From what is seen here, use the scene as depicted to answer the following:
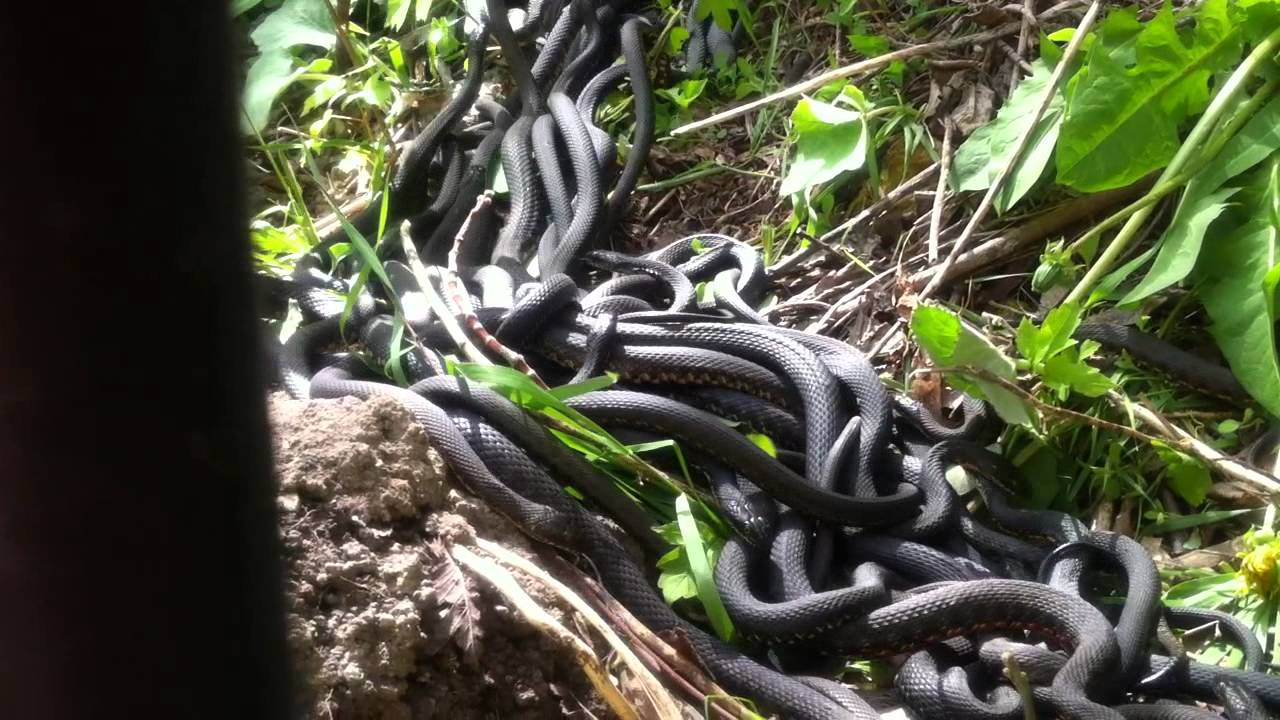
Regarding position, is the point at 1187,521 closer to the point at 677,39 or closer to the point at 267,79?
the point at 677,39

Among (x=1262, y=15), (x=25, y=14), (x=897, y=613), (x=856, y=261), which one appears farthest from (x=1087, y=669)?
(x=25, y=14)

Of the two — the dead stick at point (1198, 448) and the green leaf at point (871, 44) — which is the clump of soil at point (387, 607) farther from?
the green leaf at point (871, 44)

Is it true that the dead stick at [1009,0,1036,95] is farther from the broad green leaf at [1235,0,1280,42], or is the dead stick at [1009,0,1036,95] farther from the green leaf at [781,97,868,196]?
the broad green leaf at [1235,0,1280,42]

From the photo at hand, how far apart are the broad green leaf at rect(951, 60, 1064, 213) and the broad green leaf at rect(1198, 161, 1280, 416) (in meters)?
0.65

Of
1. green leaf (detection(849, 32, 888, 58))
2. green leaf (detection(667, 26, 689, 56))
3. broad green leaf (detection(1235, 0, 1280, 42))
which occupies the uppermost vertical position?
broad green leaf (detection(1235, 0, 1280, 42))

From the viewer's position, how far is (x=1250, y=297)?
136 inches

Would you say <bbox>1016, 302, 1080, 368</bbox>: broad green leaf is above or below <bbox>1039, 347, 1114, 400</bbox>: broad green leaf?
above

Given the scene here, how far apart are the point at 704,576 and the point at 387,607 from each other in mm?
975

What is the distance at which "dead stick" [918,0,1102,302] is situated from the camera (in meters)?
3.88

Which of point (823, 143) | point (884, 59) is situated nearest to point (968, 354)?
point (823, 143)

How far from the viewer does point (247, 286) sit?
0.71 m

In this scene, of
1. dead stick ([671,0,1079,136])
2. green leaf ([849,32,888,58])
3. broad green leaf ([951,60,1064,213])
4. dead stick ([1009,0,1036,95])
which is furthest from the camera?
green leaf ([849,32,888,58])

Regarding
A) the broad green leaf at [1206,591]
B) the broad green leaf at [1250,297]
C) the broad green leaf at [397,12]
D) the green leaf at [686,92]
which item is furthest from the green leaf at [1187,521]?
the broad green leaf at [397,12]

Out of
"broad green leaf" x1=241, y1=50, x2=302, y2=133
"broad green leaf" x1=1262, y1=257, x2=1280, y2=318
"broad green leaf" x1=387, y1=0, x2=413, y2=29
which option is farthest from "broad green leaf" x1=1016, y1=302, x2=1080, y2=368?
"broad green leaf" x1=387, y1=0, x2=413, y2=29
